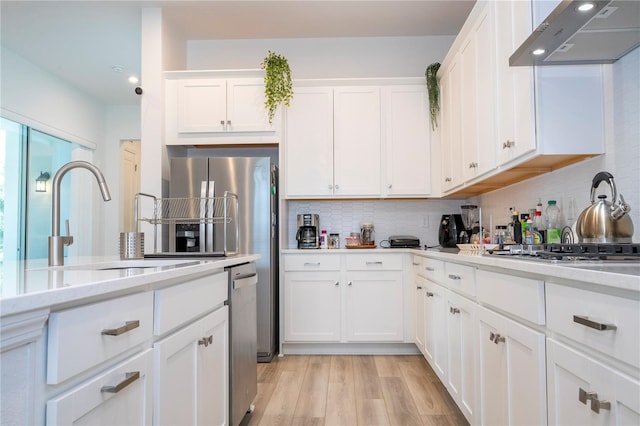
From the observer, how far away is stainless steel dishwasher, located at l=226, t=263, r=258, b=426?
6.45 ft

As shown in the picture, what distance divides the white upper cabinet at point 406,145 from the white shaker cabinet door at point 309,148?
505 mm

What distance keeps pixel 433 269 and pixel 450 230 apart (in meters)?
1.01

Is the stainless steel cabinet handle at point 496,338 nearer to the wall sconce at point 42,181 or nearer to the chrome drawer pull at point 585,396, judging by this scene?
the chrome drawer pull at point 585,396

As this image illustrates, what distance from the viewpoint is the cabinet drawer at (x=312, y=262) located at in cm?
362

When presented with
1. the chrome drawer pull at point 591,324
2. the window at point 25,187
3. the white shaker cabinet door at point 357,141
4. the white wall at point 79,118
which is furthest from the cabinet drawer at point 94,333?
the white wall at point 79,118

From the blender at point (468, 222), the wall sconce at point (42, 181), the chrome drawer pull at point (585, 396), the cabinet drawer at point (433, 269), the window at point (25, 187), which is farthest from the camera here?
the wall sconce at point (42, 181)

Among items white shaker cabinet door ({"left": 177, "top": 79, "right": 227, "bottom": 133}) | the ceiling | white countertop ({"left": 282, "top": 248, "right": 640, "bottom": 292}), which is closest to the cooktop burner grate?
white countertop ({"left": 282, "top": 248, "right": 640, "bottom": 292})

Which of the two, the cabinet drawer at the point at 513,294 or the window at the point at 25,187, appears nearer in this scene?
the cabinet drawer at the point at 513,294

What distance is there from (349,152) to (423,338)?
5.54 feet

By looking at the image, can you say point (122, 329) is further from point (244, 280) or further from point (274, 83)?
point (274, 83)

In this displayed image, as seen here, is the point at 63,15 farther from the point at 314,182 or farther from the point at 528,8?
the point at 528,8

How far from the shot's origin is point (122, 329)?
0.98 meters

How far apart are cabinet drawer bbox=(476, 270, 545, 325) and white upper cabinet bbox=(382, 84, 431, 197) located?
2034mm

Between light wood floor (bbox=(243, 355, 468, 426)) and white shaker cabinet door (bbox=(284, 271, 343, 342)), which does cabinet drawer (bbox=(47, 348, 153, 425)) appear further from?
white shaker cabinet door (bbox=(284, 271, 343, 342))
